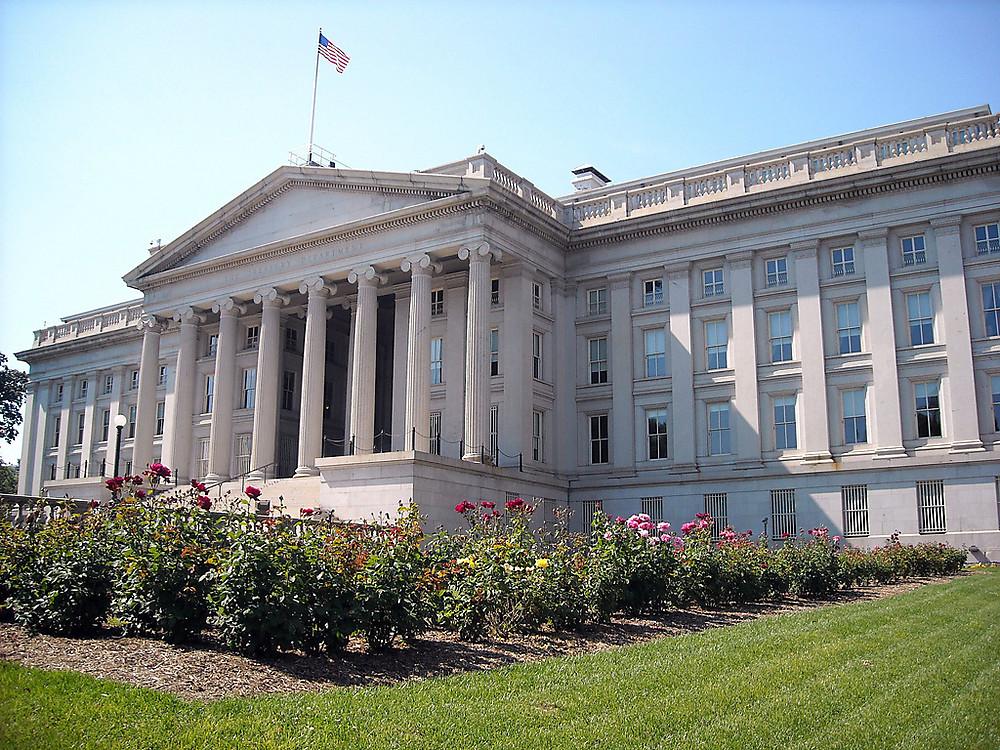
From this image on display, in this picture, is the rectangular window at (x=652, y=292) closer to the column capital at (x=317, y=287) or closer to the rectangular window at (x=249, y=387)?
the column capital at (x=317, y=287)

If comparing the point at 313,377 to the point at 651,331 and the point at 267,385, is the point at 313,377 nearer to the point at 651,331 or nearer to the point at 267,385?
the point at 267,385

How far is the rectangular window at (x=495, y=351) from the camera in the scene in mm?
42244

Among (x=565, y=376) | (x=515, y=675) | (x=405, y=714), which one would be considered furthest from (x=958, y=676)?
(x=565, y=376)

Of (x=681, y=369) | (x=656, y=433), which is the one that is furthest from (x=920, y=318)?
(x=656, y=433)

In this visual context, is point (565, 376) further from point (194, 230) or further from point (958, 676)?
point (958, 676)

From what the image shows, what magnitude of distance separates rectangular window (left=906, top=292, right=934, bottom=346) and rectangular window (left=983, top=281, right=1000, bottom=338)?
189cm

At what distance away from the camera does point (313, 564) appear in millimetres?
12492

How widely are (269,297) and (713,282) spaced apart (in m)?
20.5

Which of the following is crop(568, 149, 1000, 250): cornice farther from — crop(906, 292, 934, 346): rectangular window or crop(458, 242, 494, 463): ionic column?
crop(458, 242, 494, 463): ionic column

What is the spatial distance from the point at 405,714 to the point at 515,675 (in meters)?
2.52

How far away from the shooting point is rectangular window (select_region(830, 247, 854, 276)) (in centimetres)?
3919

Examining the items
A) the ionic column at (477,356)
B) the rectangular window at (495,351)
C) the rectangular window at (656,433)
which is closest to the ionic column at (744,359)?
the rectangular window at (656,433)

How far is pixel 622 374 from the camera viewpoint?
4284cm

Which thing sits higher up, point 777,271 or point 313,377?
point 777,271
